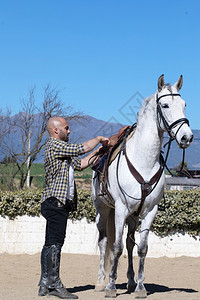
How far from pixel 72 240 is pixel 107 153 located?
5527 millimetres

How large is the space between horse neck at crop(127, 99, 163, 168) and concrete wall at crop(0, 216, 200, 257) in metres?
5.99

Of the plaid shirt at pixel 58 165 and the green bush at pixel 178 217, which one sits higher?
the plaid shirt at pixel 58 165

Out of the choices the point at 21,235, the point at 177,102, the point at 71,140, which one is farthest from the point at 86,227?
the point at 71,140

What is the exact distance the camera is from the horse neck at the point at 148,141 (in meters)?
5.64

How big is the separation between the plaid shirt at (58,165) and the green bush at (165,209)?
569 cm

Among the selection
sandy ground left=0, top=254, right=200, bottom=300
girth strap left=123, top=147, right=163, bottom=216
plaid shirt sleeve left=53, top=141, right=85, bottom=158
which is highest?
plaid shirt sleeve left=53, top=141, right=85, bottom=158

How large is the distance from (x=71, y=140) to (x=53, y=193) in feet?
57.7

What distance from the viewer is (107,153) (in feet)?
21.1

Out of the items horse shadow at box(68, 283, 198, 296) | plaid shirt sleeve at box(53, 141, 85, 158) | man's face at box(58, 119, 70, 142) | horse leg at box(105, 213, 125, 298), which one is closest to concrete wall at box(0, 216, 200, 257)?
horse shadow at box(68, 283, 198, 296)

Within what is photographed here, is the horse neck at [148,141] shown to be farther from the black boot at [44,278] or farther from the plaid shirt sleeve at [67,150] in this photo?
the black boot at [44,278]

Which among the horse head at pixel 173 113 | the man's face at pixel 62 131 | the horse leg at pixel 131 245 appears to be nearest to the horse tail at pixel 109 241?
the horse leg at pixel 131 245

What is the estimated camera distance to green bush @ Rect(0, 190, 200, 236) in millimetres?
11281

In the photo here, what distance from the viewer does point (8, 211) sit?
38.1ft

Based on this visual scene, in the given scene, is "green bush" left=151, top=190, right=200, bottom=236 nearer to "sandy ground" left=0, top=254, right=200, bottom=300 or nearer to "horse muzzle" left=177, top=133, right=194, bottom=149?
"sandy ground" left=0, top=254, right=200, bottom=300
